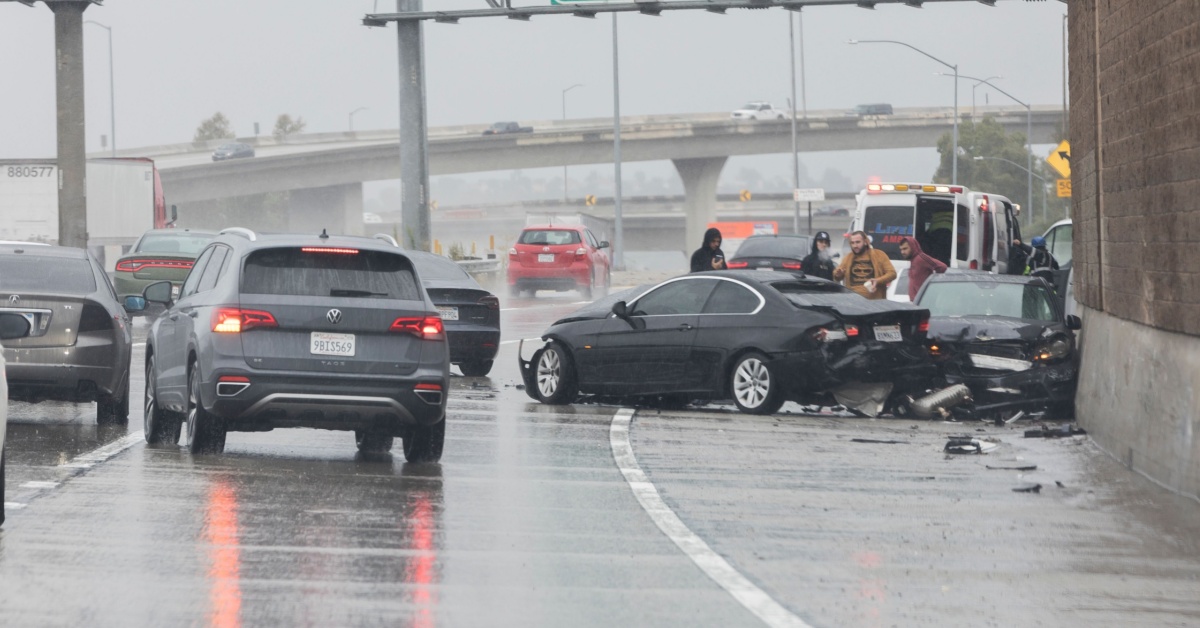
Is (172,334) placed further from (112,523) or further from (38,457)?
(112,523)

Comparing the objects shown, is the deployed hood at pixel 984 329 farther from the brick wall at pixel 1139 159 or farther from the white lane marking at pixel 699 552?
the white lane marking at pixel 699 552

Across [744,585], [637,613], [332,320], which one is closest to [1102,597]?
[744,585]

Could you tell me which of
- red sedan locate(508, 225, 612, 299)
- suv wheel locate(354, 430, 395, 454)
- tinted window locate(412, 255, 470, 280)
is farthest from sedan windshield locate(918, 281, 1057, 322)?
red sedan locate(508, 225, 612, 299)

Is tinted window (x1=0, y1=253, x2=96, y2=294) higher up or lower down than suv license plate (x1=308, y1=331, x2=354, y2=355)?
higher up

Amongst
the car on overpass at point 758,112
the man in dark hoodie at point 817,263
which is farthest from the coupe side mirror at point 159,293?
the car on overpass at point 758,112

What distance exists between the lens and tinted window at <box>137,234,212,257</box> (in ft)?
103

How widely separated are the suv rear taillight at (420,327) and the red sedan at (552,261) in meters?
28.5

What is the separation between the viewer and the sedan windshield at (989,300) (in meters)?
17.3

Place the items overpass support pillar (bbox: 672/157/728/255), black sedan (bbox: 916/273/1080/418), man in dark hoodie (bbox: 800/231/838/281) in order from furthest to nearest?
overpass support pillar (bbox: 672/157/728/255), man in dark hoodie (bbox: 800/231/838/281), black sedan (bbox: 916/273/1080/418)

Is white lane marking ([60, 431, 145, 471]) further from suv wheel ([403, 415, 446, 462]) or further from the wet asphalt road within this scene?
suv wheel ([403, 415, 446, 462])

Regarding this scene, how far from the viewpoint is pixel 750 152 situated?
307 ft

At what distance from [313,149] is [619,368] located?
81.2 metres

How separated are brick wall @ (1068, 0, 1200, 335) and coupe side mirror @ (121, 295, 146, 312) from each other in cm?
758

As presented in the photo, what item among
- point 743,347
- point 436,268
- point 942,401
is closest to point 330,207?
point 436,268
